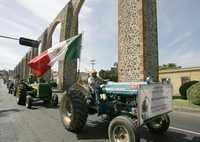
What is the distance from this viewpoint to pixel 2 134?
22.9 ft

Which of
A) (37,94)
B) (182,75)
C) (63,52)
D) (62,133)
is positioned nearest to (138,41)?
(37,94)

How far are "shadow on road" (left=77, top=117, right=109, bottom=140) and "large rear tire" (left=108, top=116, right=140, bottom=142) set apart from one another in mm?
965

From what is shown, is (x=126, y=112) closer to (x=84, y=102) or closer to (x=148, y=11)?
(x=84, y=102)

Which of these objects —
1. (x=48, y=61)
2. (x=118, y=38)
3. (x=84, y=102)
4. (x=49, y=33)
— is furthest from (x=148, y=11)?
(x=49, y=33)

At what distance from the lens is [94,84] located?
24.6 feet

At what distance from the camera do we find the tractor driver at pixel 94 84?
7.26 meters

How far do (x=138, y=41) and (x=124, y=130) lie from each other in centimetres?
1290

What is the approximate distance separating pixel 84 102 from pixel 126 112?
1.42 m

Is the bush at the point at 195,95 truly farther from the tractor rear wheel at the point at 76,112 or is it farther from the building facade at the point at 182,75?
the building facade at the point at 182,75

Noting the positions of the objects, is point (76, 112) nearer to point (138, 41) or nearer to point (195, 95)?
point (195, 95)

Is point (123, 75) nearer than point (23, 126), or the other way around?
point (23, 126)

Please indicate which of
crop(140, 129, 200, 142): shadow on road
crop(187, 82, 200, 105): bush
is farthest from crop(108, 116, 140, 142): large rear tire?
crop(187, 82, 200, 105): bush

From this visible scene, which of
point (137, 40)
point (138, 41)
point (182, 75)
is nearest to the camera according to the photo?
point (138, 41)

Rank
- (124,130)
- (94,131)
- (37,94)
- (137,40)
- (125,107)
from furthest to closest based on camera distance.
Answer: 1. (137,40)
2. (37,94)
3. (94,131)
4. (125,107)
5. (124,130)
